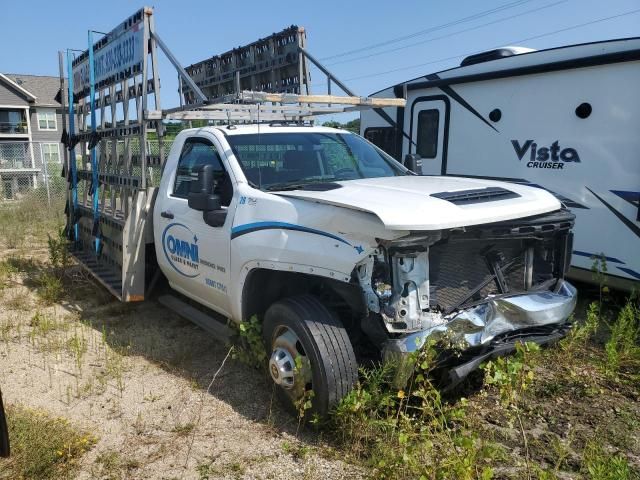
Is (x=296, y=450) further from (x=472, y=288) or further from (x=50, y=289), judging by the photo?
(x=50, y=289)

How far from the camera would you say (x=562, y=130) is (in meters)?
6.00

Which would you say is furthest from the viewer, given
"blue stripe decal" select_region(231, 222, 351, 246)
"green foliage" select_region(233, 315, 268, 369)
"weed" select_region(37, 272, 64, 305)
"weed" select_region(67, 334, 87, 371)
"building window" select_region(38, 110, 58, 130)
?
"building window" select_region(38, 110, 58, 130)

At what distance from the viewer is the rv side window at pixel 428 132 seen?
769cm

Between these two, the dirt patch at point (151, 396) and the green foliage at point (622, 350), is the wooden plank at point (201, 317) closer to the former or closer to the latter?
the dirt patch at point (151, 396)

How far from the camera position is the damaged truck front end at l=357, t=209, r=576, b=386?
3033 millimetres

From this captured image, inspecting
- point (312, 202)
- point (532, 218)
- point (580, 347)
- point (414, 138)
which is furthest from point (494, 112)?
point (312, 202)

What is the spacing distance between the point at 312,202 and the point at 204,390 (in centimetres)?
175

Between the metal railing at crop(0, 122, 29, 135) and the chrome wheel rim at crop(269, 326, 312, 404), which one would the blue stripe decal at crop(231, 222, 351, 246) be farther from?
the metal railing at crop(0, 122, 29, 135)

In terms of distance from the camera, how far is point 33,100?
139ft

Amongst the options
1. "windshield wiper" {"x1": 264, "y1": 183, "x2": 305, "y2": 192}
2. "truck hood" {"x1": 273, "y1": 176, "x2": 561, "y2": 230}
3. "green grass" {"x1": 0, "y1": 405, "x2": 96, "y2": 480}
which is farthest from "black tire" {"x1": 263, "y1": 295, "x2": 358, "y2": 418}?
"green grass" {"x1": 0, "y1": 405, "x2": 96, "y2": 480}

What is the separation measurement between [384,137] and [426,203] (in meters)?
5.87

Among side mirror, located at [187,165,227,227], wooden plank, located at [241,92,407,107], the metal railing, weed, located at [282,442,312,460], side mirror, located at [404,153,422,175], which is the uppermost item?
the metal railing

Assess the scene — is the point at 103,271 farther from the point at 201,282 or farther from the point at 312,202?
the point at 312,202

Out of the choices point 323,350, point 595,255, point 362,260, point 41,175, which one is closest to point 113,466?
point 323,350
